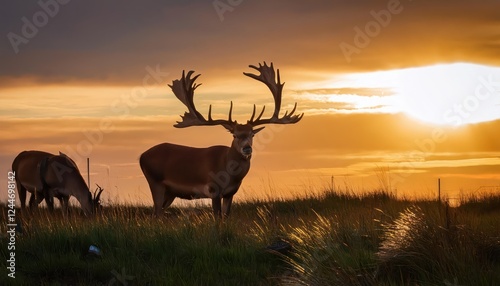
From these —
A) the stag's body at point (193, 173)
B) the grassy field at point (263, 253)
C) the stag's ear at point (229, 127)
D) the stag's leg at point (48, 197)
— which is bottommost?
the grassy field at point (263, 253)

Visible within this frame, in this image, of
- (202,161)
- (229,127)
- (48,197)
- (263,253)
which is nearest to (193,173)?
(202,161)

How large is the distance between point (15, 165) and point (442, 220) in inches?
602

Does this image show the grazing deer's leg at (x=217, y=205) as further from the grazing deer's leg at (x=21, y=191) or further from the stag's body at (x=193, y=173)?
the grazing deer's leg at (x=21, y=191)

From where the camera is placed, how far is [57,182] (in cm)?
1938

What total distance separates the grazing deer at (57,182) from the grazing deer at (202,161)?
1.52 metres

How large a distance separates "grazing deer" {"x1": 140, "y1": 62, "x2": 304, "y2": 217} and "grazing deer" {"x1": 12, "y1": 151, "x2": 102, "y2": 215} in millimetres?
1524

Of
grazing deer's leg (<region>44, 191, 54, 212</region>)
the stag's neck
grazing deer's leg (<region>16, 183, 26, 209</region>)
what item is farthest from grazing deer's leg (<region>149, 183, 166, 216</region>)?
grazing deer's leg (<region>16, 183, 26, 209</region>)

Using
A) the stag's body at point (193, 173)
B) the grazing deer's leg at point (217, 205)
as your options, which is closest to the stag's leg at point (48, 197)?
the stag's body at point (193, 173)

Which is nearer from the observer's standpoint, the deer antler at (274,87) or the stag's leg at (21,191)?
the deer antler at (274,87)

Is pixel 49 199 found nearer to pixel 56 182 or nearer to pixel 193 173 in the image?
pixel 56 182

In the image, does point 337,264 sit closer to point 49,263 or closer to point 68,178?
point 49,263

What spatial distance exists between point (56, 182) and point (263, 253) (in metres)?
9.88

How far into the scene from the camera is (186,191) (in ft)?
58.2

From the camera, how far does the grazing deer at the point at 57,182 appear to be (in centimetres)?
1897
